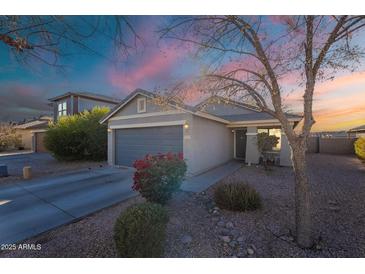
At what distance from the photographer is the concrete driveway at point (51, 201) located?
3354mm

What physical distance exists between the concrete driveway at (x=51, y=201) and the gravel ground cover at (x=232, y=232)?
1.24 ft

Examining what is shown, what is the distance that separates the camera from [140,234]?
2291 millimetres

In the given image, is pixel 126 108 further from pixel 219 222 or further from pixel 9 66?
pixel 219 222

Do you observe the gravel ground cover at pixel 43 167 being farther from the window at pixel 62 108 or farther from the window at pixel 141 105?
the window at pixel 62 108

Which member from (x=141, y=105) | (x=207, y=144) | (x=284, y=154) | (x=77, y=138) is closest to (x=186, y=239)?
(x=207, y=144)

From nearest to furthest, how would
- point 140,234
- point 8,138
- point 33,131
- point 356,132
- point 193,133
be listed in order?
point 140,234, point 193,133, point 356,132, point 33,131, point 8,138

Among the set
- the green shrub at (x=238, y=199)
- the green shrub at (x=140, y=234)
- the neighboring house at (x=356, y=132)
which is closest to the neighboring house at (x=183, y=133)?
the green shrub at (x=238, y=199)

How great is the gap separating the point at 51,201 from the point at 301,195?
19.0ft

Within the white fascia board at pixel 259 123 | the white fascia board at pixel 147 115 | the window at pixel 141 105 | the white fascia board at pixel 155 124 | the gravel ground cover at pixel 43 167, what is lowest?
the gravel ground cover at pixel 43 167

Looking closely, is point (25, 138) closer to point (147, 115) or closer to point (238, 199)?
point (147, 115)

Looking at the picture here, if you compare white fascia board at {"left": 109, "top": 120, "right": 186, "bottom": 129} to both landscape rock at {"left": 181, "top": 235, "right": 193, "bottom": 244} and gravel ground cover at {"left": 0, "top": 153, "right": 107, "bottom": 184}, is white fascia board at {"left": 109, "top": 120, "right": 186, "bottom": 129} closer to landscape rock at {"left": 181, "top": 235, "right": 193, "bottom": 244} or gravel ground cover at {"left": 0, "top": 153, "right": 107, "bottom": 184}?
gravel ground cover at {"left": 0, "top": 153, "right": 107, "bottom": 184}

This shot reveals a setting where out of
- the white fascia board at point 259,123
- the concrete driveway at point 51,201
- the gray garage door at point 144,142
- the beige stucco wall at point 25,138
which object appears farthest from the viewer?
the beige stucco wall at point 25,138

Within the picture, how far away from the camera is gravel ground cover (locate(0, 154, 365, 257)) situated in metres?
2.73

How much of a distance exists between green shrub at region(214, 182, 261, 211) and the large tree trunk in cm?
112
